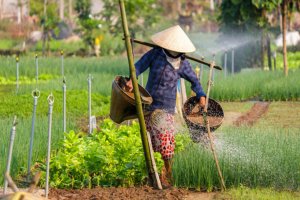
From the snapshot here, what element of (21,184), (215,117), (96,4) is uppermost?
(96,4)

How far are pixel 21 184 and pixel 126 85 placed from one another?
1.31 meters

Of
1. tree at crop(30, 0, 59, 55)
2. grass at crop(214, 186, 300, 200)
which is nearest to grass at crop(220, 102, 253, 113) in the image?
grass at crop(214, 186, 300, 200)

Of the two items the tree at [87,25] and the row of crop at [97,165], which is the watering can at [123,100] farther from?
the tree at [87,25]

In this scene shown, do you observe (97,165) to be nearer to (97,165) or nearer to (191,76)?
(97,165)

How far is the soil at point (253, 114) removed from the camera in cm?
1519

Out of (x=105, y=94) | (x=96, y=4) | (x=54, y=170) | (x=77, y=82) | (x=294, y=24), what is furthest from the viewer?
(x=96, y=4)

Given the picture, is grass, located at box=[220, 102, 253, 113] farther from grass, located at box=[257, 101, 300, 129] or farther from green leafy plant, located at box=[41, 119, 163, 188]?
green leafy plant, located at box=[41, 119, 163, 188]

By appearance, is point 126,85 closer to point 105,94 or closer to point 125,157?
point 125,157

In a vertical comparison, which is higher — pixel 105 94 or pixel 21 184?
pixel 105 94

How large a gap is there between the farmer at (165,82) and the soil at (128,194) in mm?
442

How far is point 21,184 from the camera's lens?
8.75 metres

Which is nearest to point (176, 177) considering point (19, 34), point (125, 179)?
point (125, 179)

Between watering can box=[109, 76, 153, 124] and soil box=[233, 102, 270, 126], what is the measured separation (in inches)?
224

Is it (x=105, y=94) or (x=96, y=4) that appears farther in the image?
(x=96, y=4)
